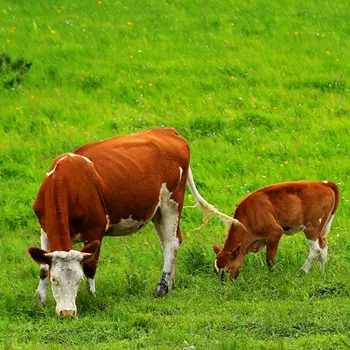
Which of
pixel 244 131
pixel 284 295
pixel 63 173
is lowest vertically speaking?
pixel 244 131

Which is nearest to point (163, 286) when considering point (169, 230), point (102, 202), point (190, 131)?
point (169, 230)

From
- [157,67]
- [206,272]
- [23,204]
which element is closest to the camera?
[206,272]

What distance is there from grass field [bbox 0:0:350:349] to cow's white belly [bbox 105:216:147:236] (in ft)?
1.68

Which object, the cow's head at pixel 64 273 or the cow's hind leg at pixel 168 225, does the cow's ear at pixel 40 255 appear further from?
the cow's hind leg at pixel 168 225

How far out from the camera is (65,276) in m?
10.5

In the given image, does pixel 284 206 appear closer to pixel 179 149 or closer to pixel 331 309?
pixel 179 149

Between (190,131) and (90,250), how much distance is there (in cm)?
845

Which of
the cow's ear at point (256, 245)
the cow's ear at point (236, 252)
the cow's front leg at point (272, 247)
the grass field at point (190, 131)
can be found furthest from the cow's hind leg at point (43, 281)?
the cow's front leg at point (272, 247)

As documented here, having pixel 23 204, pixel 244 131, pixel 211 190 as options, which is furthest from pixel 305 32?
pixel 23 204

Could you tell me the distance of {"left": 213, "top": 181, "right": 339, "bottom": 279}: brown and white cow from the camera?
40.0 feet

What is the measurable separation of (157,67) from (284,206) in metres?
9.87

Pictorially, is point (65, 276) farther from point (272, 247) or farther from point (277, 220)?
point (277, 220)

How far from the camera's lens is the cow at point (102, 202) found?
34.8ft

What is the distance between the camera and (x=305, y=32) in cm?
2367
